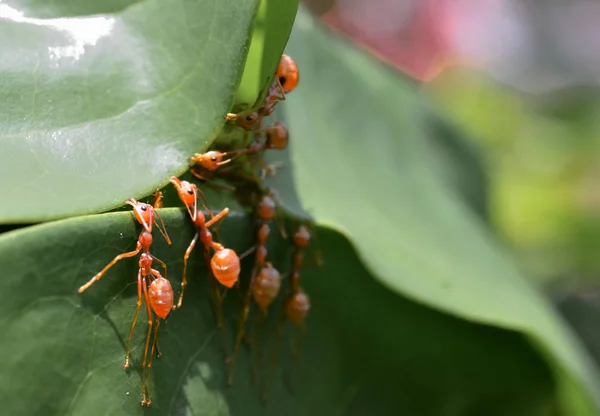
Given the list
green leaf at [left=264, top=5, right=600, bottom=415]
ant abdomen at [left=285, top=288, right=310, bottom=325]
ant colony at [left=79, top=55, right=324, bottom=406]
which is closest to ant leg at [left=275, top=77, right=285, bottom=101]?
ant colony at [left=79, top=55, right=324, bottom=406]

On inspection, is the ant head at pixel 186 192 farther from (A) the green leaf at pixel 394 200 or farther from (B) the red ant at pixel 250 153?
(A) the green leaf at pixel 394 200

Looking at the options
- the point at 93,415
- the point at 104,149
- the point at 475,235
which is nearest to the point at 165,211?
the point at 104,149

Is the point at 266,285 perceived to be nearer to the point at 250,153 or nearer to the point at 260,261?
the point at 260,261

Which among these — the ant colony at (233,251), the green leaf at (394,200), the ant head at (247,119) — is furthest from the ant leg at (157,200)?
the green leaf at (394,200)

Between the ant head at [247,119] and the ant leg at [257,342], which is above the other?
the ant head at [247,119]

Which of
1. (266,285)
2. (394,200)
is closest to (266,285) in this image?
(266,285)

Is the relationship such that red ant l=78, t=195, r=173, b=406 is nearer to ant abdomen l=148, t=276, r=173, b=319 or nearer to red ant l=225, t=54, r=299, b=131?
ant abdomen l=148, t=276, r=173, b=319
